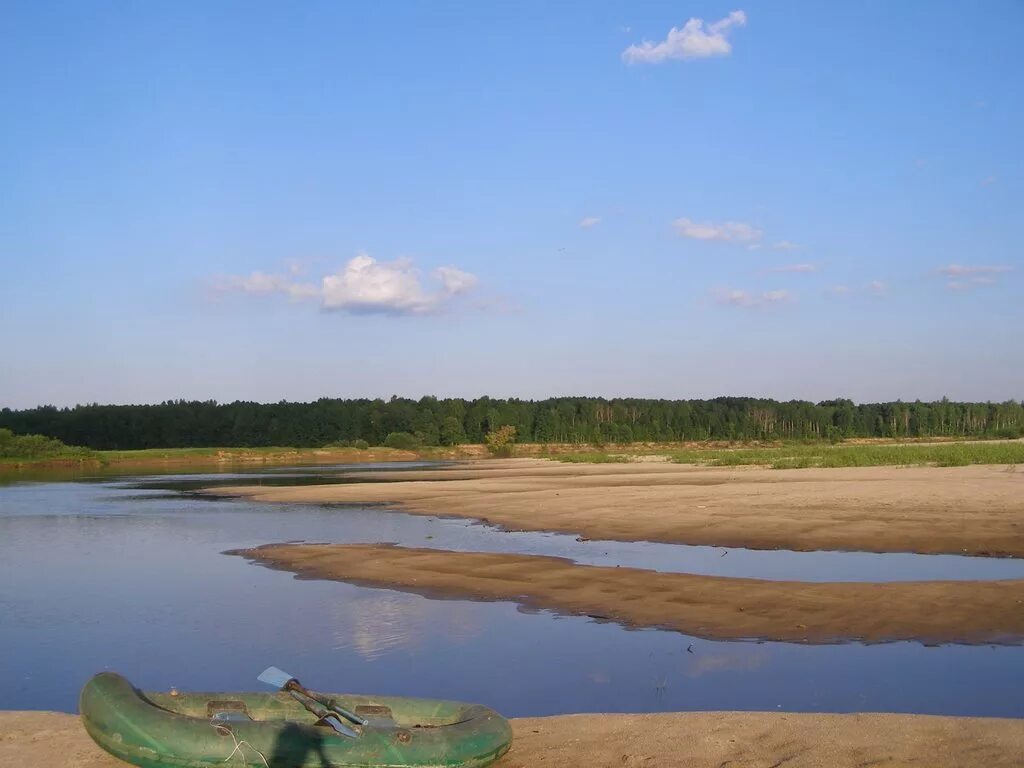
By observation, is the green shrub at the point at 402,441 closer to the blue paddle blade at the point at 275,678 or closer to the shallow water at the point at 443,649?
the shallow water at the point at 443,649

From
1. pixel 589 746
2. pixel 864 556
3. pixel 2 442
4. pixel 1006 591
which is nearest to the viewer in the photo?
pixel 589 746

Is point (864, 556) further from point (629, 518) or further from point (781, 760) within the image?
point (781, 760)

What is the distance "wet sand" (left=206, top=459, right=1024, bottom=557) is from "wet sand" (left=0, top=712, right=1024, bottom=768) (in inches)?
557

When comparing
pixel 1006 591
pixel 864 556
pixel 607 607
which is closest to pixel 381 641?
pixel 607 607

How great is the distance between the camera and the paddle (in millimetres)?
9250

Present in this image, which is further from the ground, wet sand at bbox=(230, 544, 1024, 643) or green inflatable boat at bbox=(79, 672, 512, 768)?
green inflatable boat at bbox=(79, 672, 512, 768)

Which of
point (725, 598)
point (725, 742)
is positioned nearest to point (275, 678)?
point (725, 742)

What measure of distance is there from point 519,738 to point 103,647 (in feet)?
29.7

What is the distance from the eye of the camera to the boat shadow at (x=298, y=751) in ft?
28.4

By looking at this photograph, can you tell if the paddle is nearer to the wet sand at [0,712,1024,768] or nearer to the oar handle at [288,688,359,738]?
the oar handle at [288,688,359,738]

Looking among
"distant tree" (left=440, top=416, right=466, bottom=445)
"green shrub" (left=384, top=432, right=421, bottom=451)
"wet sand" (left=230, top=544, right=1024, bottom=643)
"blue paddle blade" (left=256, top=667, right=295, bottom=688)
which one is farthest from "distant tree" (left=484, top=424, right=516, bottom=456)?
"blue paddle blade" (left=256, top=667, right=295, bottom=688)

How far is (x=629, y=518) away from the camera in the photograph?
3162cm

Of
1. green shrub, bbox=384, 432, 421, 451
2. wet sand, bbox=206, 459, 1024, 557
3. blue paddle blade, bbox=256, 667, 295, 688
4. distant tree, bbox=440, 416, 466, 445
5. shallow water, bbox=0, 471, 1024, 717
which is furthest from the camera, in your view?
distant tree, bbox=440, 416, 466, 445

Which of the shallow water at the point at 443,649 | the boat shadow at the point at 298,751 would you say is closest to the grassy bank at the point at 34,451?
the shallow water at the point at 443,649
